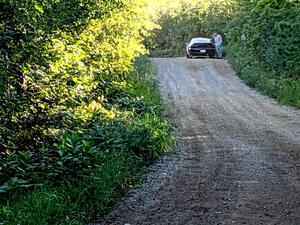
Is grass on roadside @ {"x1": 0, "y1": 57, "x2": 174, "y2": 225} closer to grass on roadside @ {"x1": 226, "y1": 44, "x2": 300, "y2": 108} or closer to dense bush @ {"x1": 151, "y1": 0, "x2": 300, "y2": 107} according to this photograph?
grass on roadside @ {"x1": 226, "y1": 44, "x2": 300, "y2": 108}

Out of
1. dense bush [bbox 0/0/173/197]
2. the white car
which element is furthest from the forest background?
the white car

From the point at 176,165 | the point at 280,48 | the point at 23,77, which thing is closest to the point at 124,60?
the point at 176,165

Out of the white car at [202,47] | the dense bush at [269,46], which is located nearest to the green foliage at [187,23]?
the dense bush at [269,46]

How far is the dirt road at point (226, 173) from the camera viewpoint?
6309 mm

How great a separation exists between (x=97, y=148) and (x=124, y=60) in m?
5.56

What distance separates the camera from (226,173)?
8328mm

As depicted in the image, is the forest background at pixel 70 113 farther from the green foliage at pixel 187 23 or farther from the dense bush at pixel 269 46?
the green foliage at pixel 187 23

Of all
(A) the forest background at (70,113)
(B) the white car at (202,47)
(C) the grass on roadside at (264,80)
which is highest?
(A) the forest background at (70,113)

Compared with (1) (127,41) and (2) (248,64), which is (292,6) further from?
(1) (127,41)

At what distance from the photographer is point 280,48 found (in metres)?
21.4

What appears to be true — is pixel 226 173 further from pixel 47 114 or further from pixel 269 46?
pixel 269 46

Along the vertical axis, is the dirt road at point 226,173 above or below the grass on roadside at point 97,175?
below

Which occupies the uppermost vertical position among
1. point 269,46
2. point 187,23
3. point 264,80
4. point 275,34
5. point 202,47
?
point 187,23

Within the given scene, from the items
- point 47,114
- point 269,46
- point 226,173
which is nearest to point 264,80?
point 269,46
